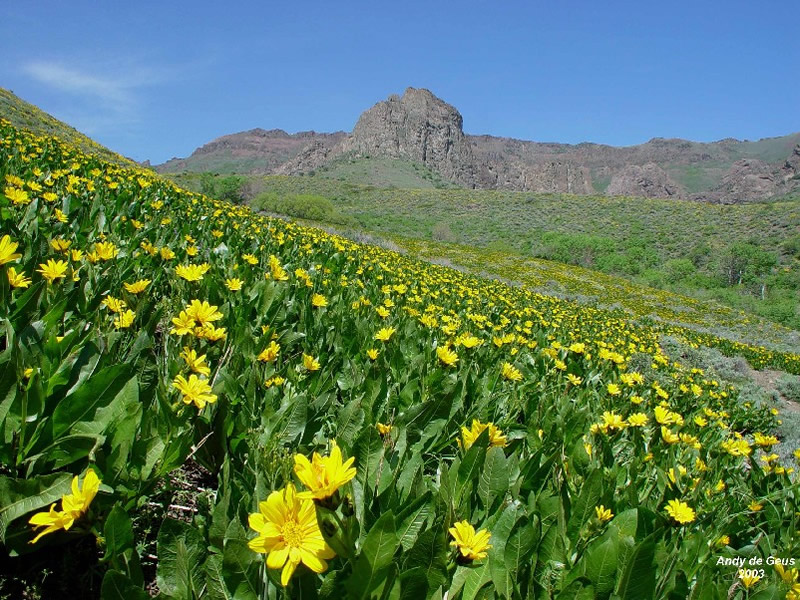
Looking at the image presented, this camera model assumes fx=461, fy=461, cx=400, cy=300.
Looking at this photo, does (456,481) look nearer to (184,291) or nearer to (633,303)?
(184,291)

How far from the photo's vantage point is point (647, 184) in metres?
190

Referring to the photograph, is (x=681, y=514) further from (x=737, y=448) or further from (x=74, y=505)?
(x=74, y=505)

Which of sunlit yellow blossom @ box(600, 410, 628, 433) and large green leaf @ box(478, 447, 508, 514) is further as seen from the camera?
sunlit yellow blossom @ box(600, 410, 628, 433)

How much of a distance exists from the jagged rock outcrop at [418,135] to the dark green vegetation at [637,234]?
292 feet

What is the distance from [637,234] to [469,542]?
2017 inches

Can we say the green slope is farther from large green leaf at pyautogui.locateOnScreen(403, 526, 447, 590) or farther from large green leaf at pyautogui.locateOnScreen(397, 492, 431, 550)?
large green leaf at pyautogui.locateOnScreen(403, 526, 447, 590)

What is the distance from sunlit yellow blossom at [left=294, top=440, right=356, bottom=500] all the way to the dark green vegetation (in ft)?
104

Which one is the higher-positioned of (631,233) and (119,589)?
(631,233)

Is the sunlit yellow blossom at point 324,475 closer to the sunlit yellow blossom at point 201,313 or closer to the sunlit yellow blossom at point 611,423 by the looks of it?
the sunlit yellow blossom at point 201,313

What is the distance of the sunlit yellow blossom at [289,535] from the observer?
2.48 ft

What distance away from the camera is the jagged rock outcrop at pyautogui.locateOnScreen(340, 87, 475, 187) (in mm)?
149750

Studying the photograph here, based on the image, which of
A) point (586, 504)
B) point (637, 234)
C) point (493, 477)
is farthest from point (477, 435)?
point (637, 234)

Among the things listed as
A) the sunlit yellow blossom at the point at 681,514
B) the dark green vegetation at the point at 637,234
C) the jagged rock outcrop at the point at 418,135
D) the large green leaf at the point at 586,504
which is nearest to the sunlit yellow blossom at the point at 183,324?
the large green leaf at the point at 586,504

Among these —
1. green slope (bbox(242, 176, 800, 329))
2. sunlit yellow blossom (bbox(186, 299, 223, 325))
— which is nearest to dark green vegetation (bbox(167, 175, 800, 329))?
green slope (bbox(242, 176, 800, 329))
